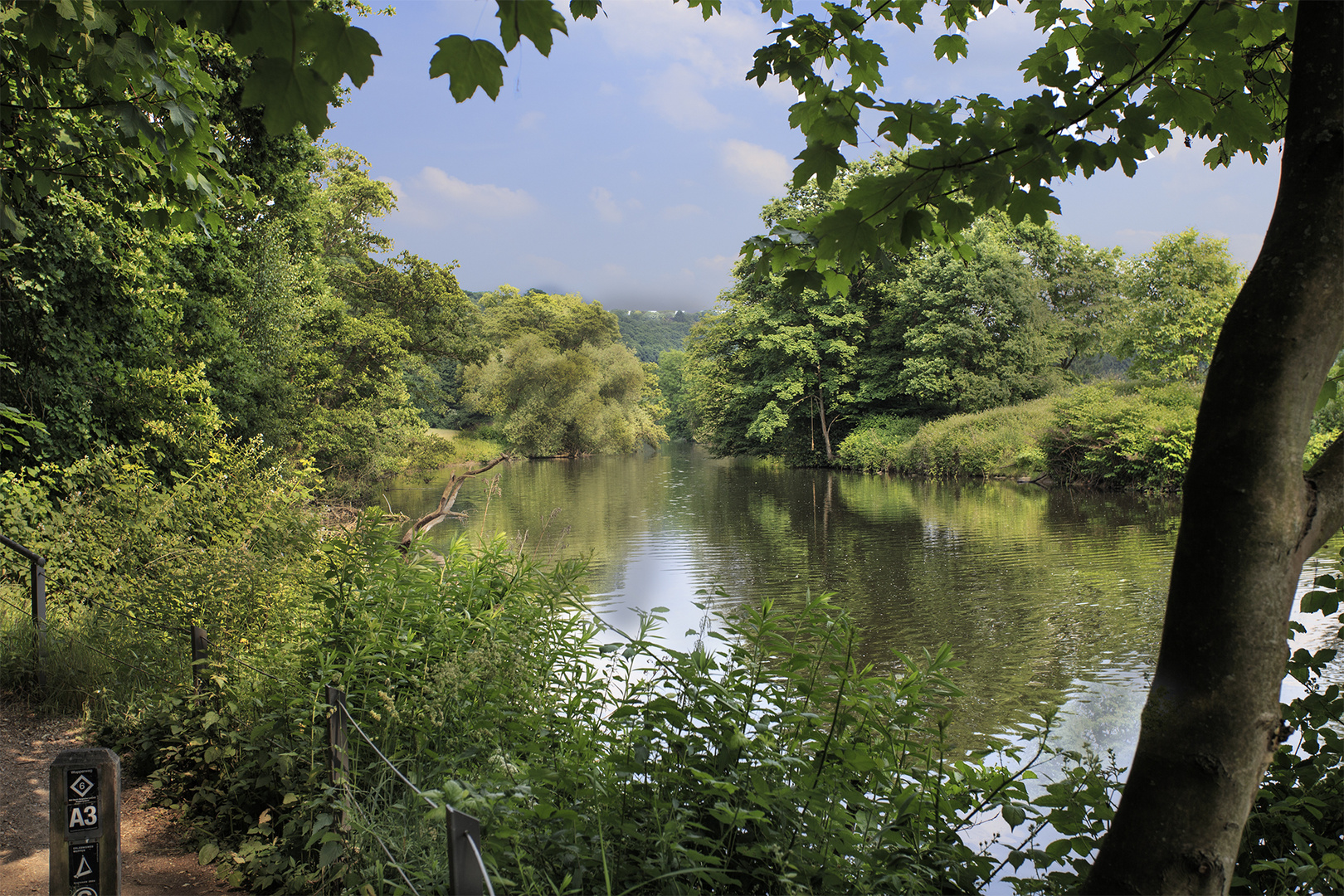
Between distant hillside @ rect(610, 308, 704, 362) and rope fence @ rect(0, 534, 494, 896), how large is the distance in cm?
12788

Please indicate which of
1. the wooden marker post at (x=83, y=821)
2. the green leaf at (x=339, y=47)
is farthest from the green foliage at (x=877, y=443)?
the green leaf at (x=339, y=47)

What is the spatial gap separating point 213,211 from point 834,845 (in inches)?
177

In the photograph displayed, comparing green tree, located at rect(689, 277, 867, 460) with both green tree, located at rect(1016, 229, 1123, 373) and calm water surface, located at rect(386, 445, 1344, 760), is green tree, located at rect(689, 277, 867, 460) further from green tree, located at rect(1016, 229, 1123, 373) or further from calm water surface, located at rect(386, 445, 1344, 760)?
calm water surface, located at rect(386, 445, 1344, 760)

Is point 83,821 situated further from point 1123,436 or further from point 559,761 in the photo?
point 1123,436

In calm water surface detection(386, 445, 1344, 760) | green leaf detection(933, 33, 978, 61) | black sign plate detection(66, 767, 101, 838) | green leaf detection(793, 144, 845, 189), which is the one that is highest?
green leaf detection(933, 33, 978, 61)

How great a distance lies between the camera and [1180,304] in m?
29.4

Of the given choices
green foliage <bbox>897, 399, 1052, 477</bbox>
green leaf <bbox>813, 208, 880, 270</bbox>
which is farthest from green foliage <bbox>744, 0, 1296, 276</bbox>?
green foliage <bbox>897, 399, 1052, 477</bbox>

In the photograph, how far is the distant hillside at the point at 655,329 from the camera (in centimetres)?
14238

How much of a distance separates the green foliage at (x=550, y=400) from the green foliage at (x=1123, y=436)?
27.8 metres

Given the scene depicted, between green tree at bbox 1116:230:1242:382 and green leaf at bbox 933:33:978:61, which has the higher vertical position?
green tree at bbox 1116:230:1242:382

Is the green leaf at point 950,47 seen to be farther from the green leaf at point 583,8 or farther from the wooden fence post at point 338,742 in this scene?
the wooden fence post at point 338,742

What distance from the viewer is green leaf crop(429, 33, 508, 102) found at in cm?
159

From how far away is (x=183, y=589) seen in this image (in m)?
4.94

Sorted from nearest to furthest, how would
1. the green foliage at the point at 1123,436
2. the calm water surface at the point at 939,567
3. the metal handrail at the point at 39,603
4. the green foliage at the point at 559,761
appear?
the green foliage at the point at 559,761
the metal handrail at the point at 39,603
the calm water surface at the point at 939,567
the green foliage at the point at 1123,436
